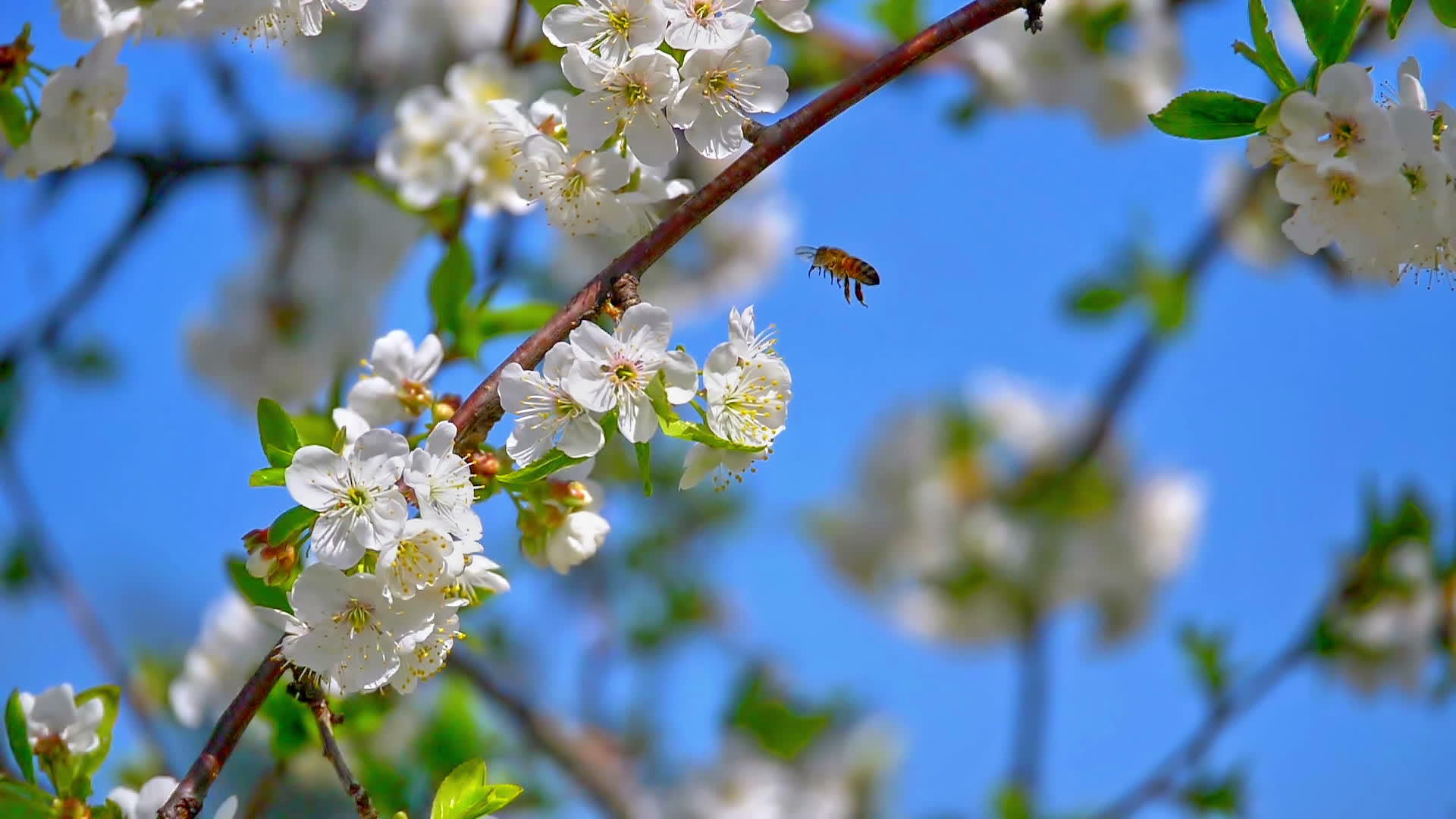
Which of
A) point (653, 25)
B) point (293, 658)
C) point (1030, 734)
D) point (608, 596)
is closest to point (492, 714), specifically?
point (608, 596)

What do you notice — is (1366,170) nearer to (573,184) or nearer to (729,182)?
(729,182)

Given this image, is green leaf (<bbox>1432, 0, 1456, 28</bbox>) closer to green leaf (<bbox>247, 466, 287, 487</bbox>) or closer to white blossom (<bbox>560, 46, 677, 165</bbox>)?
white blossom (<bbox>560, 46, 677, 165</bbox>)

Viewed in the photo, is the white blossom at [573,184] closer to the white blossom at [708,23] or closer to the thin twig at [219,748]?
the white blossom at [708,23]

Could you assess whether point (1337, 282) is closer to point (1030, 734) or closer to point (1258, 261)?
point (1258, 261)

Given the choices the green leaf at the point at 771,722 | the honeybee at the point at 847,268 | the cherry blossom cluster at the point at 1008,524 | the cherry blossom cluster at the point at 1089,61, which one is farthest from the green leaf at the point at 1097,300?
the honeybee at the point at 847,268

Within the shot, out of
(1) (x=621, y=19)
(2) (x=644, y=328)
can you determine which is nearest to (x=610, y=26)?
(1) (x=621, y=19)
